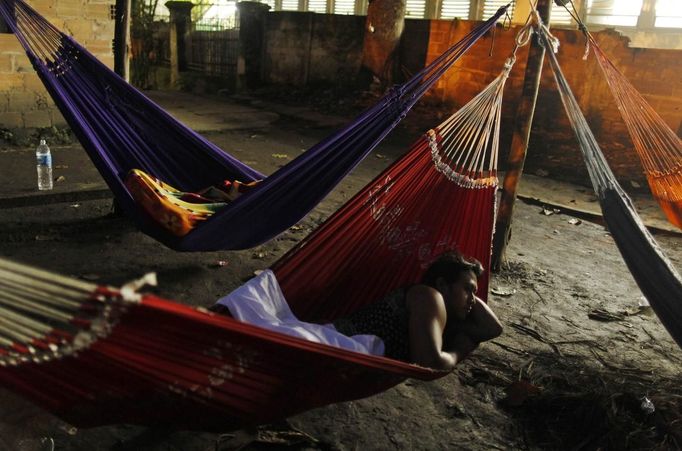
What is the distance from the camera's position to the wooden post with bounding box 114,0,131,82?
10.1 feet

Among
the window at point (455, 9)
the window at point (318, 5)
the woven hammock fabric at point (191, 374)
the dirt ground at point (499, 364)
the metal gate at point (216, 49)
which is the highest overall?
the window at point (318, 5)

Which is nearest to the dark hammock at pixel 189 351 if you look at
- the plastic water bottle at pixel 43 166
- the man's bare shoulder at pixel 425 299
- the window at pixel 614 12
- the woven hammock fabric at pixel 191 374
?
the woven hammock fabric at pixel 191 374

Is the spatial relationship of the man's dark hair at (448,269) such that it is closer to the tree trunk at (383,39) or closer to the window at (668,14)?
the tree trunk at (383,39)

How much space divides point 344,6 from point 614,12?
4.88 m

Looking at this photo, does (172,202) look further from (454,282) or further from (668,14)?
(668,14)

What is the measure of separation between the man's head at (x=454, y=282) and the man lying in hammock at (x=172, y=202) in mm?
1025

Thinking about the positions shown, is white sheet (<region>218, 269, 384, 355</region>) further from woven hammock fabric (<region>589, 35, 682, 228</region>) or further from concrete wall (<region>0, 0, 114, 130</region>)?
concrete wall (<region>0, 0, 114, 130</region>)

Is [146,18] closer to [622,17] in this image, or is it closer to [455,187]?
[622,17]

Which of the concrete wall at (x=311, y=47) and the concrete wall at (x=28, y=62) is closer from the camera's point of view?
the concrete wall at (x=28, y=62)

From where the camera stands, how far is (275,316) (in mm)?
1837

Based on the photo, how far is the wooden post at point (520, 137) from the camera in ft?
8.98

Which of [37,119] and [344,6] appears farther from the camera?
[344,6]

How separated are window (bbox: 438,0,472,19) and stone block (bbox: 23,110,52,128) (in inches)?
265

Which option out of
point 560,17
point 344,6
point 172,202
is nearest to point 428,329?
point 172,202
